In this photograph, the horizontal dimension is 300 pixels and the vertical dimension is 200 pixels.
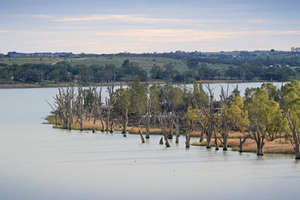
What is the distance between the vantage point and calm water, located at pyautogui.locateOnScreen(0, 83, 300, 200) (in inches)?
1453

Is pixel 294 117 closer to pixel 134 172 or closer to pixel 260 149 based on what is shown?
pixel 260 149

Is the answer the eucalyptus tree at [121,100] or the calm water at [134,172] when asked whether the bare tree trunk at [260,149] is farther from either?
the eucalyptus tree at [121,100]

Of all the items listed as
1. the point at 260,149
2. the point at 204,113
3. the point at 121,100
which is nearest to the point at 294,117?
the point at 260,149

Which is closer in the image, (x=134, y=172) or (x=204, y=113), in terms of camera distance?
(x=134, y=172)

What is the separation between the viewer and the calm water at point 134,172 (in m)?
36.9

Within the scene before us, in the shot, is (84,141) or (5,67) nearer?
(84,141)

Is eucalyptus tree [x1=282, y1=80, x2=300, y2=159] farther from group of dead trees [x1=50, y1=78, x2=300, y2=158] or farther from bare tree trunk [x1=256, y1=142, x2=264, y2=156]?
bare tree trunk [x1=256, y1=142, x2=264, y2=156]

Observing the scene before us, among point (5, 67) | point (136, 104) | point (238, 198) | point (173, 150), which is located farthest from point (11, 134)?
point (5, 67)

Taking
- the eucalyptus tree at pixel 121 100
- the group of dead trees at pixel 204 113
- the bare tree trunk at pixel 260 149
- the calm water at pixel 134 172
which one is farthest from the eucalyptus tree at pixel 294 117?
the eucalyptus tree at pixel 121 100

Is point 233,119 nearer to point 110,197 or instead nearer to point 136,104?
point 136,104

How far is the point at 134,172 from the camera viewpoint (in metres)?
44.2

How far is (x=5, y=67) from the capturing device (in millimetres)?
188250

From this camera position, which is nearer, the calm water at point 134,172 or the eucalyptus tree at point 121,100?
the calm water at point 134,172

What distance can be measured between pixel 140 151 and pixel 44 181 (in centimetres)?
1644
